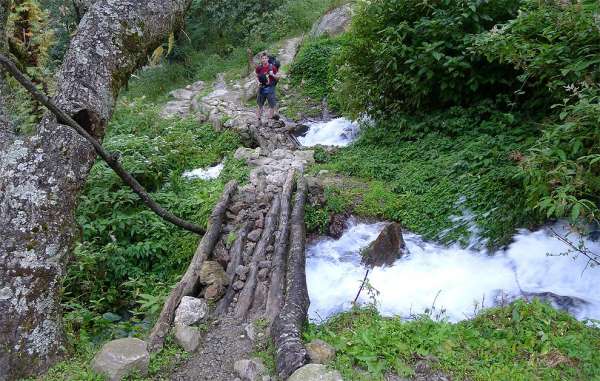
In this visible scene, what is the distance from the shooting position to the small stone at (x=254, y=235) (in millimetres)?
5961

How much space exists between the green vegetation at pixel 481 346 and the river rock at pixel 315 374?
0.15 m

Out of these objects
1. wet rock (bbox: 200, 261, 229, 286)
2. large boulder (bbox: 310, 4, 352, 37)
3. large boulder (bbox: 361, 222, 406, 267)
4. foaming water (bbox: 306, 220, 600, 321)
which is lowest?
foaming water (bbox: 306, 220, 600, 321)

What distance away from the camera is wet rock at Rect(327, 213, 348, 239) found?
6.77 metres

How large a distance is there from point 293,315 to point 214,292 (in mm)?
1107

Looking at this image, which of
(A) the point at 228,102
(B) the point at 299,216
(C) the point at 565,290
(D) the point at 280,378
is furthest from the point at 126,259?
(A) the point at 228,102

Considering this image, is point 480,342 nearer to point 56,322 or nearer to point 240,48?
point 56,322

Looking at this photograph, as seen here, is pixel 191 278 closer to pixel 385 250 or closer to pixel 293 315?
pixel 293 315

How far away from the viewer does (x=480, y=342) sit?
12.8ft

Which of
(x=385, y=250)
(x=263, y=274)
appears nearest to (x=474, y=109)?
(x=385, y=250)

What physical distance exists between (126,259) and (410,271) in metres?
3.94

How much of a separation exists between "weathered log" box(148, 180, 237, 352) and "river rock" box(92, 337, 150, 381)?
10.7 inches

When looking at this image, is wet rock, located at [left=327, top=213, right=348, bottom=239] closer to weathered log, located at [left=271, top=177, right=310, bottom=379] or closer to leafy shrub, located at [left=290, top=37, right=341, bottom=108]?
weathered log, located at [left=271, top=177, right=310, bottom=379]

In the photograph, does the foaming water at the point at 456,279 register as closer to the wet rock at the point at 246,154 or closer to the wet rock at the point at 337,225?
the wet rock at the point at 337,225

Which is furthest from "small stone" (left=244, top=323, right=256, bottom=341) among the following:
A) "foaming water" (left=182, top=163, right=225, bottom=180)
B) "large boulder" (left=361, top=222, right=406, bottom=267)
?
"foaming water" (left=182, top=163, right=225, bottom=180)
